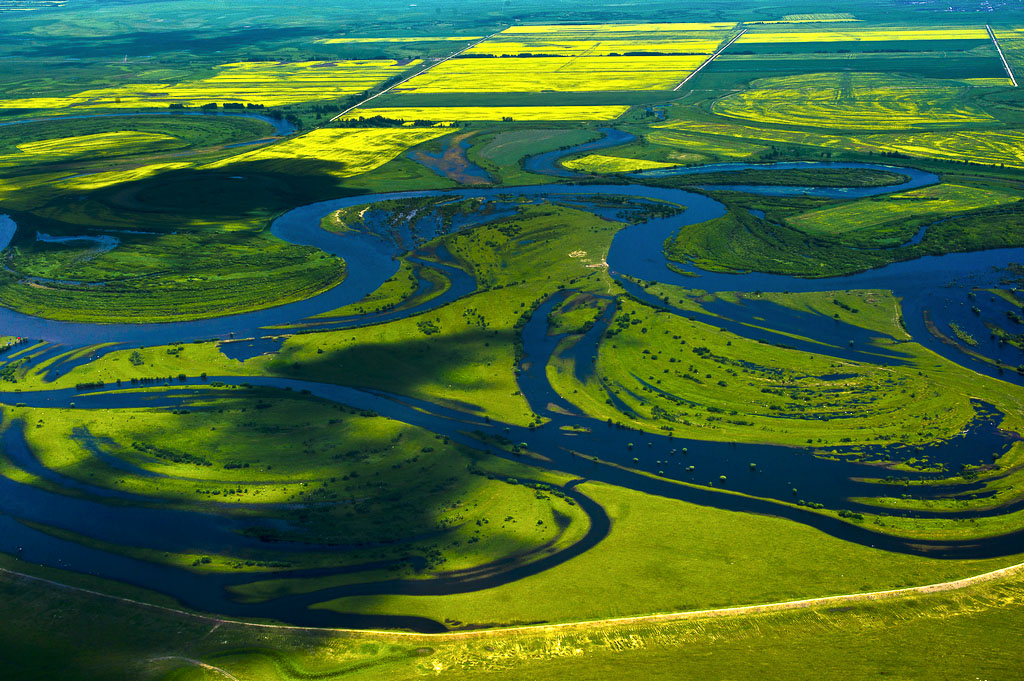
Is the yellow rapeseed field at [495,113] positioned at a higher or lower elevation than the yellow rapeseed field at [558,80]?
lower

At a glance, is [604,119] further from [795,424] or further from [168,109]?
[795,424]

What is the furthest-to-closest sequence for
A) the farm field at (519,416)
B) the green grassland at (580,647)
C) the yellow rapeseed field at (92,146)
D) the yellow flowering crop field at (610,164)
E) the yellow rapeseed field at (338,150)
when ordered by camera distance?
the yellow rapeseed field at (92,146)
the yellow rapeseed field at (338,150)
the yellow flowering crop field at (610,164)
the farm field at (519,416)
the green grassland at (580,647)

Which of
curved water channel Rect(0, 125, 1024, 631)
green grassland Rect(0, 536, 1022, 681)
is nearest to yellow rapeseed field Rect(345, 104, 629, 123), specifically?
curved water channel Rect(0, 125, 1024, 631)

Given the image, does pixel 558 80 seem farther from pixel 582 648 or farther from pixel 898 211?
pixel 582 648

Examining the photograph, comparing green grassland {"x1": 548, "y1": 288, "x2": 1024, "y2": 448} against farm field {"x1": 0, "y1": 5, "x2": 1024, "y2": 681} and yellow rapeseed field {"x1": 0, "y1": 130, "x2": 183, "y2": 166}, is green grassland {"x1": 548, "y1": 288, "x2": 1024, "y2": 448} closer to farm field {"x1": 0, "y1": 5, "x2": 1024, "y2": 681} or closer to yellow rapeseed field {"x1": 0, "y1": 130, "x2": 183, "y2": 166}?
farm field {"x1": 0, "y1": 5, "x2": 1024, "y2": 681}

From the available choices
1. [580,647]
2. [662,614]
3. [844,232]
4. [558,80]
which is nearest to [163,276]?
[580,647]

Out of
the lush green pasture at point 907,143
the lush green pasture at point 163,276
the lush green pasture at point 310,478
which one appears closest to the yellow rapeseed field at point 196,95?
the lush green pasture at point 163,276

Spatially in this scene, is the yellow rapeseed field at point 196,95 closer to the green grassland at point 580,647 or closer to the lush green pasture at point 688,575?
the green grassland at point 580,647

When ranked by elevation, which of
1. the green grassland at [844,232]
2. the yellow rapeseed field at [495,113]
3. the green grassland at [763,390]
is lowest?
the green grassland at [763,390]
